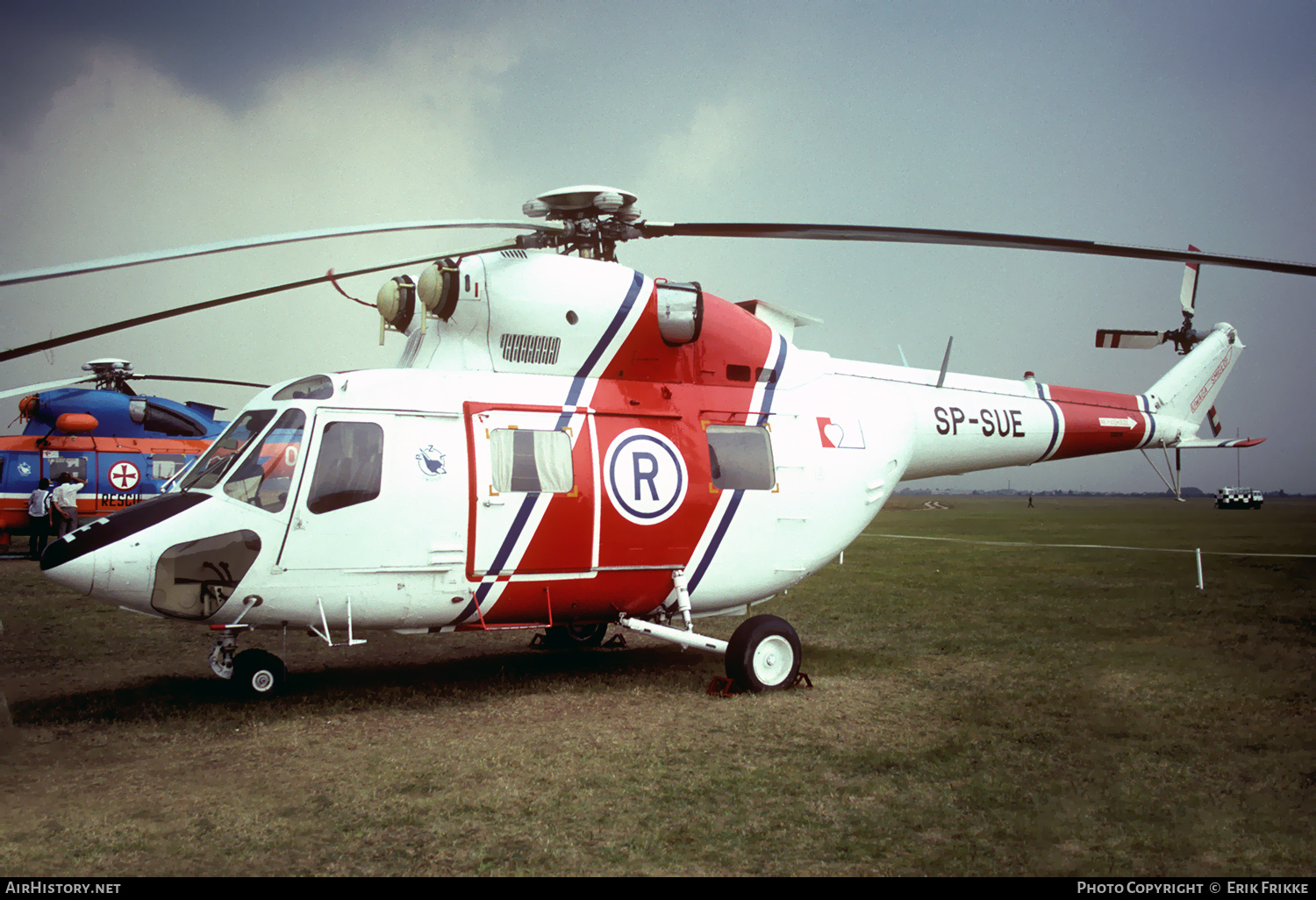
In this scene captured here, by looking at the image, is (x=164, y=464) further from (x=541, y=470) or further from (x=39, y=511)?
(x=541, y=470)

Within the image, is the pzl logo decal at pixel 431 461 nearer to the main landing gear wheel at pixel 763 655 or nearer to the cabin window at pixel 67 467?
the main landing gear wheel at pixel 763 655

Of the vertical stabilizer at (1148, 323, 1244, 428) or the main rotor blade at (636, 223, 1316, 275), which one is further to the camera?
the vertical stabilizer at (1148, 323, 1244, 428)

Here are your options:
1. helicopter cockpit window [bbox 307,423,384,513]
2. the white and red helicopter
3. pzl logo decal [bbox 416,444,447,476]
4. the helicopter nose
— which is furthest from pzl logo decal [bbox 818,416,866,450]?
the helicopter nose

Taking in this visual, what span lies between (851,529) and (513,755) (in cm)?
459

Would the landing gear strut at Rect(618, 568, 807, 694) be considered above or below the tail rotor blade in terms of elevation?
below

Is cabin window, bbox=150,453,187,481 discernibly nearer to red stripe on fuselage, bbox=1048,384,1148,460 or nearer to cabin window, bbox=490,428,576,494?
cabin window, bbox=490,428,576,494

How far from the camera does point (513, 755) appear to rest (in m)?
6.16

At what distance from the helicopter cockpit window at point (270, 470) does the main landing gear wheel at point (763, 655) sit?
13.7 feet

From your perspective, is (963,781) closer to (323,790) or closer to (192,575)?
(323,790)

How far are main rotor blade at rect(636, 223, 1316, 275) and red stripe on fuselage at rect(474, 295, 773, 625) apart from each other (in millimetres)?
900

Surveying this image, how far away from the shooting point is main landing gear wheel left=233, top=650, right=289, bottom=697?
294 inches

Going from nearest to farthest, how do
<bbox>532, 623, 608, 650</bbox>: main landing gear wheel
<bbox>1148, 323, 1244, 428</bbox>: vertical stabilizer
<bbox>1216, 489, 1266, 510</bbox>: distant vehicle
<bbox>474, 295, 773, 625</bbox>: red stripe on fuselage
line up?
1. <bbox>474, 295, 773, 625</bbox>: red stripe on fuselage
2. <bbox>532, 623, 608, 650</bbox>: main landing gear wheel
3. <bbox>1148, 323, 1244, 428</bbox>: vertical stabilizer
4. <bbox>1216, 489, 1266, 510</bbox>: distant vehicle

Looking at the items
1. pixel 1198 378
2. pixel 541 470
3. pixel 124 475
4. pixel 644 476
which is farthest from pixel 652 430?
pixel 124 475

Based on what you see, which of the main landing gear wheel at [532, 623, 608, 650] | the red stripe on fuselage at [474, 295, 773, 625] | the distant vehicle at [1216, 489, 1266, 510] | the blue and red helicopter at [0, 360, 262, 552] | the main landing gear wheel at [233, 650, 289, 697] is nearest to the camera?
the main landing gear wheel at [233, 650, 289, 697]
